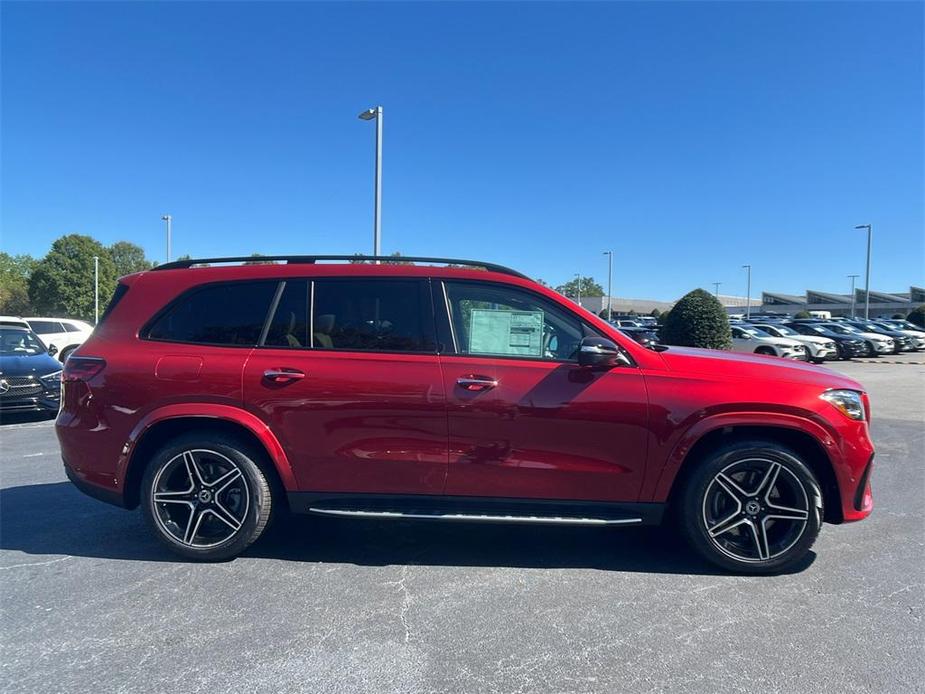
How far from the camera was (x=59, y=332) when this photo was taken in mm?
18547

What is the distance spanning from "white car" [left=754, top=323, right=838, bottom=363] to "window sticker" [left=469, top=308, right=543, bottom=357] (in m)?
20.3

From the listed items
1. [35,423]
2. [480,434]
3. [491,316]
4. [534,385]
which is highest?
[491,316]

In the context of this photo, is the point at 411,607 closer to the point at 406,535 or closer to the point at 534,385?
the point at 406,535

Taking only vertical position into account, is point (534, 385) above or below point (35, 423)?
above

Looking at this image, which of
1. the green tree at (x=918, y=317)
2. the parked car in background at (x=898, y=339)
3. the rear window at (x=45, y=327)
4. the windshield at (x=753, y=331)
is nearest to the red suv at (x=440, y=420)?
the rear window at (x=45, y=327)

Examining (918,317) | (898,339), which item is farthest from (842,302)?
(898,339)

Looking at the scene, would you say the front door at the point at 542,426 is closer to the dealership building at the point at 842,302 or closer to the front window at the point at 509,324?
the front window at the point at 509,324

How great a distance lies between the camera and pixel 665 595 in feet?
10.9

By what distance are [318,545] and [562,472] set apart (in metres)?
1.81

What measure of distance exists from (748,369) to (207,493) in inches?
139

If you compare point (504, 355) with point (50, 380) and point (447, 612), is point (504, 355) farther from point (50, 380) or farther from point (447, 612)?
point (50, 380)

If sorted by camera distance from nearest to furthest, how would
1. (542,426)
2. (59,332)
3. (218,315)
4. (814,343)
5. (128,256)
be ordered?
1. (542,426)
2. (218,315)
3. (59,332)
4. (814,343)
5. (128,256)

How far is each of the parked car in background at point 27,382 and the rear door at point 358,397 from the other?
6.52m

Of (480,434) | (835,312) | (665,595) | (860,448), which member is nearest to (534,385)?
(480,434)
